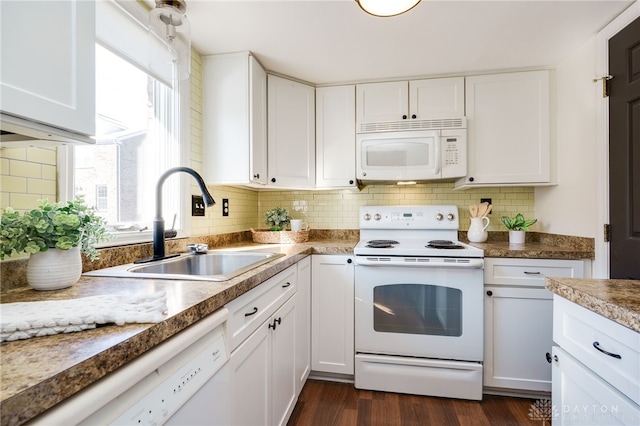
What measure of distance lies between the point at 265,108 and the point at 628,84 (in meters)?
2.17

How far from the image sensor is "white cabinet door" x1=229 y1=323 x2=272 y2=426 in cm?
102

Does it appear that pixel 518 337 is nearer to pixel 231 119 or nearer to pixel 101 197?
pixel 231 119

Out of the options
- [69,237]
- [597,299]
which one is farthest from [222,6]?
[597,299]

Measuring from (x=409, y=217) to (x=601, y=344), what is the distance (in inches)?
64.4

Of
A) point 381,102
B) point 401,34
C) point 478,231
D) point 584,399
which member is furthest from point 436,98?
point 584,399

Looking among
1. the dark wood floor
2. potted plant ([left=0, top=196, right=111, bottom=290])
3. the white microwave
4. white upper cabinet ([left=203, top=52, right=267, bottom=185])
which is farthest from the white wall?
potted plant ([left=0, top=196, right=111, bottom=290])

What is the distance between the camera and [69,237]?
0.94 metres

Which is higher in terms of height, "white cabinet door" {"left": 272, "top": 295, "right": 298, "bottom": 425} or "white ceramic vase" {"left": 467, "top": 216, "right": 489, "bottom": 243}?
"white ceramic vase" {"left": 467, "top": 216, "right": 489, "bottom": 243}

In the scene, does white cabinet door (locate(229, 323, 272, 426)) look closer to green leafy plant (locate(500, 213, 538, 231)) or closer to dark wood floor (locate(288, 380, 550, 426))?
dark wood floor (locate(288, 380, 550, 426))

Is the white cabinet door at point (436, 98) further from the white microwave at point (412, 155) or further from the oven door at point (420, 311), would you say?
the oven door at point (420, 311)

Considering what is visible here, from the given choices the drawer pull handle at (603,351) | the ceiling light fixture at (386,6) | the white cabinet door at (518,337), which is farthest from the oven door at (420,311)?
the ceiling light fixture at (386,6)

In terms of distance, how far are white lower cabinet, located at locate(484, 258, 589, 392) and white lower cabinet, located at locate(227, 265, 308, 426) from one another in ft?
4.17

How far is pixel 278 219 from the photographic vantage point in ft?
8.18

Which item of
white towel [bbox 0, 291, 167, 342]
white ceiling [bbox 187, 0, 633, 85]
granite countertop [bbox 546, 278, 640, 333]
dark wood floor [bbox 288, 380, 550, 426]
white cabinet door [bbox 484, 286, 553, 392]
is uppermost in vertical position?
white ceiling [bbox 187, 0, 633, 85]
